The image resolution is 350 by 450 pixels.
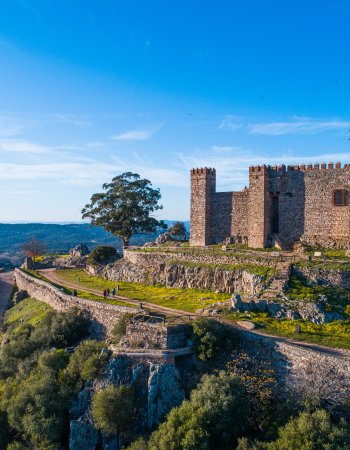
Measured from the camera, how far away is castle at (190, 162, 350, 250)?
34.9 metres

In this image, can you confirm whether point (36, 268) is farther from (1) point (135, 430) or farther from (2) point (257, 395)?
(2) point (257, 395)

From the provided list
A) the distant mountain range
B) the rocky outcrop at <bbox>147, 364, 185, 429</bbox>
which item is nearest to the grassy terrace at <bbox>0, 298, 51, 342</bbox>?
the rocky outcrop at <bbox>147, 364, 185, 429</bbox>

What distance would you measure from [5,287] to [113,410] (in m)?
40.5

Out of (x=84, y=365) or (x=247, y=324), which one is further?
(x=247, y=324)

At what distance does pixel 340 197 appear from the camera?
34.8 metres

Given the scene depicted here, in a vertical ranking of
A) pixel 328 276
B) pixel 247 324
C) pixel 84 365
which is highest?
pixel 328 276

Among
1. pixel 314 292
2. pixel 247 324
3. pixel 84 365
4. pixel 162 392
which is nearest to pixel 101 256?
pixel 84 365

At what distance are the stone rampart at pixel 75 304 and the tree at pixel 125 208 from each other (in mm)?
10454

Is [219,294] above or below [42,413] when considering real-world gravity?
above

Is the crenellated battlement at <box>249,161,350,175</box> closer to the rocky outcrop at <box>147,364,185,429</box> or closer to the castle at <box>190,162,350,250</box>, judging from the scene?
the castle at <box>190,162,350,250</box>

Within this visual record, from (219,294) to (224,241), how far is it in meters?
9.81

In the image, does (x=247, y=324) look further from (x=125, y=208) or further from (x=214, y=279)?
(x=125, y=208)

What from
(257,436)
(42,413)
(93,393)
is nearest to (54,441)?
(42,413)

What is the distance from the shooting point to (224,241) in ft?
134
